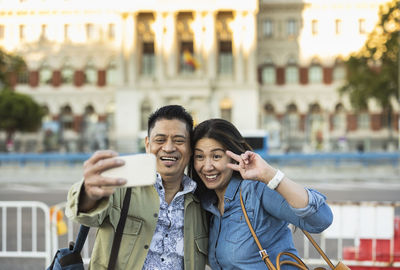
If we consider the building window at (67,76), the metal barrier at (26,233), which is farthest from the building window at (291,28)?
the metal barrier at (26,233)

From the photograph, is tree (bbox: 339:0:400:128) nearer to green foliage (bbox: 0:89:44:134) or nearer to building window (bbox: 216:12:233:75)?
building window (bbox: 216:12:233:75)

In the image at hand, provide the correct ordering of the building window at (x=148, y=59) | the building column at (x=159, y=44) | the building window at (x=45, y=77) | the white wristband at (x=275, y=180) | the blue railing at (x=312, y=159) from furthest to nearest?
the building window at (x=45, y=77) < the building window at (x=148, y=59) < the building column at (x=159, y=44) < the blue railing at (x=312, y=159) < the white wristband at (x=275, y=180)

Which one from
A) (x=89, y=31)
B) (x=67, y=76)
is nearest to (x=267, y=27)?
(x=89, y=31)

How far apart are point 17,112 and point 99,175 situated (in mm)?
35365

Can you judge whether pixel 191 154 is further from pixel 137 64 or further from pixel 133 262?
pixel 137 64

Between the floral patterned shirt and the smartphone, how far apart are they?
677 mm

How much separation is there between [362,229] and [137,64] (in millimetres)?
35651

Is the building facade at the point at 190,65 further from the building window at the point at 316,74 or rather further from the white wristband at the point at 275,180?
the white wristband at the point at 275,180

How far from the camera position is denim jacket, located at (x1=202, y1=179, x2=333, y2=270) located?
219 cm

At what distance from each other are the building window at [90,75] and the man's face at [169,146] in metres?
42.6

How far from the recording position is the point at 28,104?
35531 millimetres

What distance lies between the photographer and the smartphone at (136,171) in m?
1.68

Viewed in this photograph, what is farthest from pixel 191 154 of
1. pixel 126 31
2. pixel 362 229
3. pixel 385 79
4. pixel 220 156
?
pixel 126 31

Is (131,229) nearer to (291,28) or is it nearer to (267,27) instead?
(267,27)
